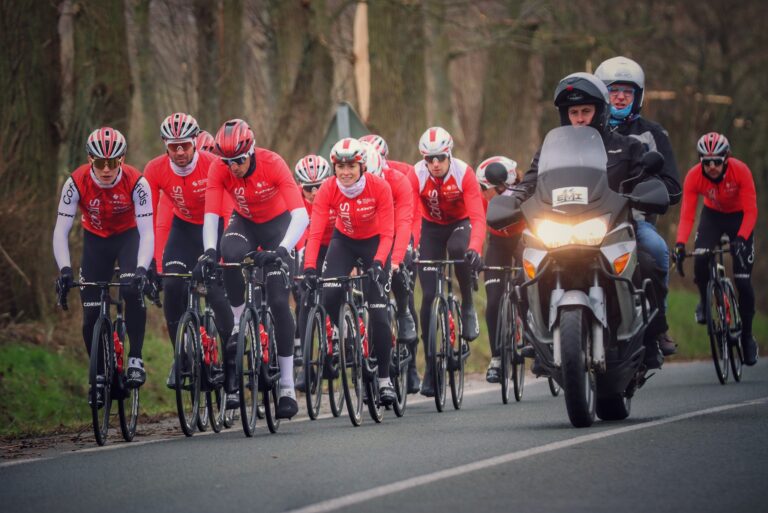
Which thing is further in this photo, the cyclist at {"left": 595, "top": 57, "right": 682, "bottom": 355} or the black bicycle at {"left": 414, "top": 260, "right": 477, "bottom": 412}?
the black bicycle at {"left": 414, "top": 260, "right": 477, "bottom": 412}

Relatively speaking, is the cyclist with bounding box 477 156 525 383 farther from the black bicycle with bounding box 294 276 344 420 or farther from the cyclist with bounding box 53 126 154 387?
the cyclist with bounding box 53 126 154 387

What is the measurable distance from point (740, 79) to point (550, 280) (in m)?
29.6

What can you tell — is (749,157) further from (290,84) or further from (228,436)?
(228,436)

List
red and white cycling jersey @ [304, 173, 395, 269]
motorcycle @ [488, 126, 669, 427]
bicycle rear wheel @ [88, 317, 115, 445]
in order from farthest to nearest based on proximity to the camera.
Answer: red and white cycling jersey @ [304, 173, 395, 269]
bicycle rear wheel @ [88, 317, 115, 445]
motorcycle @ [488, 126, 669, 427]

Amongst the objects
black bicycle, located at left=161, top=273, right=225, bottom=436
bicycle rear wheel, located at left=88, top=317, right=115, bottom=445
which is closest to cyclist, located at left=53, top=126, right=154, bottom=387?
bicycle rear wheel, located at left=88, top=317, right=115, bottom=445

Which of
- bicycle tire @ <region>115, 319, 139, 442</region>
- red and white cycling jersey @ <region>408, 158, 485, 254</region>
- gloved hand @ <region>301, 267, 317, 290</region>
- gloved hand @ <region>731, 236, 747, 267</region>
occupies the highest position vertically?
red and white cycling jersey @ <region>408, 158, 485, 254</region>

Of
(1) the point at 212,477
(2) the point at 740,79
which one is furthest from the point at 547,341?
(2) the point at 740,79

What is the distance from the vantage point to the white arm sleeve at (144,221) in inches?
482

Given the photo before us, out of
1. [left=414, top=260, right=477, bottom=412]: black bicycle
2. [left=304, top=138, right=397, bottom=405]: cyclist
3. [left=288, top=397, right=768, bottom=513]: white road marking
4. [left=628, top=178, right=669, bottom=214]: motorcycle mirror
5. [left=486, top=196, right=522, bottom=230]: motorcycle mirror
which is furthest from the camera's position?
[left=414, top=260, right=477, bottom=412]: black bicycle

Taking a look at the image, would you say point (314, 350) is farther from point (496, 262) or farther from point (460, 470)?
point (460, 470)

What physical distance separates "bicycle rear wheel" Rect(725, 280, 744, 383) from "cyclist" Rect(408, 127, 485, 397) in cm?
288

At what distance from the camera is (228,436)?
11.9m

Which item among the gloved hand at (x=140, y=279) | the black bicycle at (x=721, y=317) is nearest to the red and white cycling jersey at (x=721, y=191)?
the black bicycle at (x=721, y=317)

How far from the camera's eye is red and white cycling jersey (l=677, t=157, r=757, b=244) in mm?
16531
